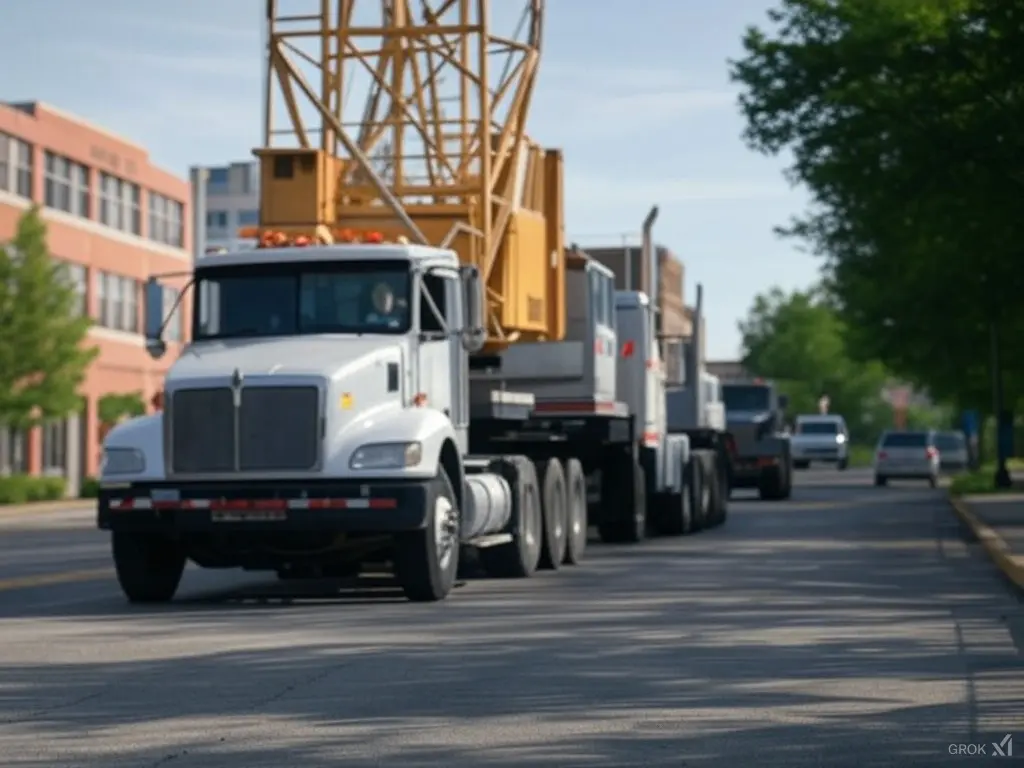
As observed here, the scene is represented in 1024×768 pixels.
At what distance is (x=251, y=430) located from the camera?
2025 cm

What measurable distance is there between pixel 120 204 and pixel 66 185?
19.4 ft

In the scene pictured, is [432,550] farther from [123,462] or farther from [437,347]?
[123,462]

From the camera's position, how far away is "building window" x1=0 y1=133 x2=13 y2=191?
229ft

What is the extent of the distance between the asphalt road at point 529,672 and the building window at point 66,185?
163 ft

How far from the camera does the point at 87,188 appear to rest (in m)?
77.8

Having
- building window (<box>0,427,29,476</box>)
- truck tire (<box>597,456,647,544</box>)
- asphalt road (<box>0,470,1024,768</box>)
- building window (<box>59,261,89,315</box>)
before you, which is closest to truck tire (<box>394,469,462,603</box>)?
asphalt road (<box>0,470,1024,768</box>)

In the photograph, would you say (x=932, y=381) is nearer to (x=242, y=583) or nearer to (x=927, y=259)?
(x=927, y=259)

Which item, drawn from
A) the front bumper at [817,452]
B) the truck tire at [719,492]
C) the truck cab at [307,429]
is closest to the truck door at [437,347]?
the truck cab at [307,429]

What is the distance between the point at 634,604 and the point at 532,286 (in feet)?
19.7

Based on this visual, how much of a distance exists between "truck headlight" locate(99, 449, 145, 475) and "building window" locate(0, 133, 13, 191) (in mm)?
50443

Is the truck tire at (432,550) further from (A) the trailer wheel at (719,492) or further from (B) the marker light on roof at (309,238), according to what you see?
(A) the trailer wheel at (719,492)

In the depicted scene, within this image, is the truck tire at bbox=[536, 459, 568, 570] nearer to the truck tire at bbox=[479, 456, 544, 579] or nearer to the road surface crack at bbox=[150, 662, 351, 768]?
the truck tire at bbox=[479, 456, 544, 579]

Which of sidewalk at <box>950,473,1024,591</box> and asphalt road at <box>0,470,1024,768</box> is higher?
sidewalk at <box>950,473,1024,591</box>

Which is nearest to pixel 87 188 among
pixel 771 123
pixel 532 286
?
pixel 771 123
